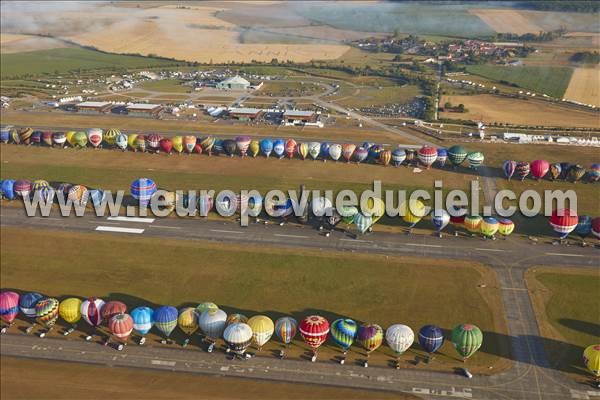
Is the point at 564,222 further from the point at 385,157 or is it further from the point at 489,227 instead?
the point at 385,157

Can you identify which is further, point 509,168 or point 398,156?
point 398,156

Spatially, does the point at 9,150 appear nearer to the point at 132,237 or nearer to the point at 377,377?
the point at 132,237

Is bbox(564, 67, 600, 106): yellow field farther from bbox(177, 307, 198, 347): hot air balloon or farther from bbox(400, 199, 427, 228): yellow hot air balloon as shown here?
bbox(177, 307, 198, 347): hot air balloon

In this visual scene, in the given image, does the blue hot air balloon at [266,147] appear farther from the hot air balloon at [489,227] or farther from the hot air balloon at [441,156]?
the hot air balloon at [489,227]

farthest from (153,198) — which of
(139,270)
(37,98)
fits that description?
(37,98)

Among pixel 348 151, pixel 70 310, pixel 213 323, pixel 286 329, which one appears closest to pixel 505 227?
pixel 348 151

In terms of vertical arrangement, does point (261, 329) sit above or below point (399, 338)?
above
